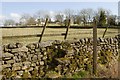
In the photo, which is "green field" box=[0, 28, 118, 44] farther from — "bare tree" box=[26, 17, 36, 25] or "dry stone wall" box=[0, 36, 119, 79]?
"bare tree" box=[26, 17, 36, 25]

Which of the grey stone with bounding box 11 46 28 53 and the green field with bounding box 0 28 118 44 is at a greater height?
the green field with bounding box 0 28 118 44

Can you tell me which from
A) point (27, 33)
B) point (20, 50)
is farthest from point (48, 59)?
point (27, 33)

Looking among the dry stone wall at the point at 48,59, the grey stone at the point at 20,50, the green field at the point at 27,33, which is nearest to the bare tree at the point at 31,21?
the green field at the point at 27,33

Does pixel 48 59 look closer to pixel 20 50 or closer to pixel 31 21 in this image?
pixel 20 50

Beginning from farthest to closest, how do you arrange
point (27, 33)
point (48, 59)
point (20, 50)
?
point (27, 33), point (48, 59), point (20, 50)

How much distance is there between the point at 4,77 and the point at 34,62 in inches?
52.3

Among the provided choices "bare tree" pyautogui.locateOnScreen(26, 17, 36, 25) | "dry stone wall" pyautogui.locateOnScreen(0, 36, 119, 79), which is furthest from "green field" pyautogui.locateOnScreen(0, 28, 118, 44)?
"bare tree" pyautogui.locateOnScreen(26, 17, 36, 25)

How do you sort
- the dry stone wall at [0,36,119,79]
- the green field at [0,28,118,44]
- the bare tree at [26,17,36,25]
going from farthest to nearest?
the bare tree at [26,17,36,25]
the green field at [0,28,118,44]
the dry stone wall at [0,36,119,79]

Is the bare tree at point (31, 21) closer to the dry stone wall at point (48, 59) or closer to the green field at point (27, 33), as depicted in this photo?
the green field at point (27, 33)

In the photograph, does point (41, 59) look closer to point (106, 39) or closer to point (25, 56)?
point (25, 56)

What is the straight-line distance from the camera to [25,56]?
710cm

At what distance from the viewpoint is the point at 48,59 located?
780 cm

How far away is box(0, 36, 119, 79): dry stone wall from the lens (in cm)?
670

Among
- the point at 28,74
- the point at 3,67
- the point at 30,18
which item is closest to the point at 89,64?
the point at 28,74
